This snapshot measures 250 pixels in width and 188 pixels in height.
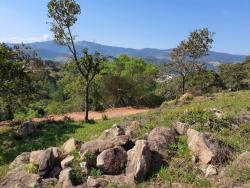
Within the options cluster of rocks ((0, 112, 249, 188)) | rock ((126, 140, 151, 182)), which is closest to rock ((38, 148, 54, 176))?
cluster of rocks ((0, 112, 249, 188))

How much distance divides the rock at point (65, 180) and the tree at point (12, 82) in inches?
547

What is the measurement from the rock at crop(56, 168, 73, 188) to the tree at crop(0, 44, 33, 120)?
13.9m

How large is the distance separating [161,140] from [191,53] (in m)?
25.9

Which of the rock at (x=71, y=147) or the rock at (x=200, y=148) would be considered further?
the rock at (x=71, y=147)

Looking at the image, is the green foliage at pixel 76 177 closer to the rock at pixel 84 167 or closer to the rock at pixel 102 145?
the rock at pixel 84 167

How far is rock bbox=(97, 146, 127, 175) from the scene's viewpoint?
1247cm

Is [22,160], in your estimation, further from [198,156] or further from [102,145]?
[198,156]

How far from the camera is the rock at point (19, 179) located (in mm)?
12630

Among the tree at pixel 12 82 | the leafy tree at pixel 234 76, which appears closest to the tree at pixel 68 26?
the tree at pixel 12 82

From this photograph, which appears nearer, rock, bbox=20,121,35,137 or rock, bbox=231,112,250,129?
rock, bbox=231,112,250,129

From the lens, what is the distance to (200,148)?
12648mm

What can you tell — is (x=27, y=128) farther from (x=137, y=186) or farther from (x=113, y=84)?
(x=113, y=84)

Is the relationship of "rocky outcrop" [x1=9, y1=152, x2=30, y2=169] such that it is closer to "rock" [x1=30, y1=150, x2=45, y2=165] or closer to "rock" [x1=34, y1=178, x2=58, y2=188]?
"rock" [x1=30, y1=150, x2=45, y2=165]

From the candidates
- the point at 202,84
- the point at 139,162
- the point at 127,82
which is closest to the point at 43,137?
the point at 139,162
